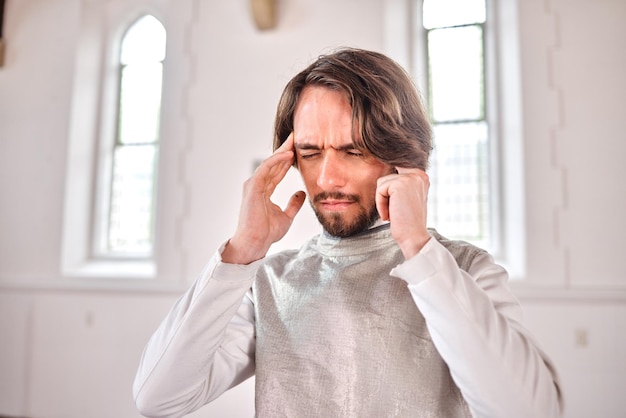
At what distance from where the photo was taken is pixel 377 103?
1242 millimetres

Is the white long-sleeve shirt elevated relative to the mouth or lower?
lower

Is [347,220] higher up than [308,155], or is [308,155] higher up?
[308,155]

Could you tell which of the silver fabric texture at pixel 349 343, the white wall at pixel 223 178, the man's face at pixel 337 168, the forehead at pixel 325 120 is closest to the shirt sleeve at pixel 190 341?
the silver fabric texture at pixel 349 343

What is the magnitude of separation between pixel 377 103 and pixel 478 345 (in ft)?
2.25

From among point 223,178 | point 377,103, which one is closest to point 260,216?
point 377,103

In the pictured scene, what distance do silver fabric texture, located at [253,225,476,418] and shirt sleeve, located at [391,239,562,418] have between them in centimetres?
17

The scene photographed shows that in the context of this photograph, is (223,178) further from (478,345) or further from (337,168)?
(478,345)

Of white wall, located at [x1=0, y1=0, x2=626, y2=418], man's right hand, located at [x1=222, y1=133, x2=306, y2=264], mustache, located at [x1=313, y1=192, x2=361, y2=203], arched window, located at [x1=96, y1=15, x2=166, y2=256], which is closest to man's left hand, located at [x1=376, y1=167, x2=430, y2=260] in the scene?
mustache, located at [x1=313, y1=192, x2=361, y2=203]

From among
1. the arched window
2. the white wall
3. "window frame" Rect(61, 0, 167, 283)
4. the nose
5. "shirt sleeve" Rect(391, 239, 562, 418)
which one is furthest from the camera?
the arched window

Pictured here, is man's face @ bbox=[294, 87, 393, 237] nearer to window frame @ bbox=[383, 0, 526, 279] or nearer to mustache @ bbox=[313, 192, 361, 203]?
mustache @ bbox=[313, 192, 361, 203]

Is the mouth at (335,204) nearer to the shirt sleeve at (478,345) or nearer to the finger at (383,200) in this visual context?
the finger at (383,200)

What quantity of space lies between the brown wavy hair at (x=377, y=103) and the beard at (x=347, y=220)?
14 centimetres

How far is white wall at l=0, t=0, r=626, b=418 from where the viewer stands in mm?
3082

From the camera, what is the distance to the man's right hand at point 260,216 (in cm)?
108
